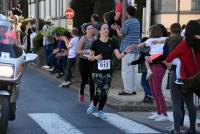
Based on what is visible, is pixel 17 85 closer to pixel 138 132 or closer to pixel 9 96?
pixel 9 96

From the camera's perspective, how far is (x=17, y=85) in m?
8.81

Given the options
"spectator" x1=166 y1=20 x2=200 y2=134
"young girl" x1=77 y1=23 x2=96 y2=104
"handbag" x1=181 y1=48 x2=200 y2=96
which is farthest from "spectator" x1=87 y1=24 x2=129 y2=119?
"handbag" x1=181 y1=48 x2=200 y2=96

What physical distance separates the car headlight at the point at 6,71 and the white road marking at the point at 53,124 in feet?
4.63

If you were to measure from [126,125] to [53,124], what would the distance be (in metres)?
1.29

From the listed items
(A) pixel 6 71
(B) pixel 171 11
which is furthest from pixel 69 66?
(B) pixel 171 11

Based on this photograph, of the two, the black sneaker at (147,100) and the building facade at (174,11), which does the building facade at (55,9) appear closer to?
the building facade at (174,11)

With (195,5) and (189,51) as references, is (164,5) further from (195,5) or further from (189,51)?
(189,51)

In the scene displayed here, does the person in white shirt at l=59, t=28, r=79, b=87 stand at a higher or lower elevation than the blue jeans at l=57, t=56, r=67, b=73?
higher

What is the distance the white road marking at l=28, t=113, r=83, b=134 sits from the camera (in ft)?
31.0

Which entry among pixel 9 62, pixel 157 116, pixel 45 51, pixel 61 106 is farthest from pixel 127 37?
pixel 45 51

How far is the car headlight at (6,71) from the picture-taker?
834cm

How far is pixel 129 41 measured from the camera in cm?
1345

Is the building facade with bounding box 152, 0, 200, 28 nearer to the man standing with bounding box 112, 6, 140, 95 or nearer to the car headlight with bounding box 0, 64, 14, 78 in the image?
the man standing with bounding box 112, 6, 140, 95

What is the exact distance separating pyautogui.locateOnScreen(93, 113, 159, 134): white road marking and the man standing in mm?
2384
